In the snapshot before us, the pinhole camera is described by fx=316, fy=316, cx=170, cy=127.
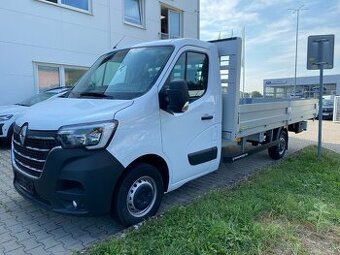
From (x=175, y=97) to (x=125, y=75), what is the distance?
89 cm

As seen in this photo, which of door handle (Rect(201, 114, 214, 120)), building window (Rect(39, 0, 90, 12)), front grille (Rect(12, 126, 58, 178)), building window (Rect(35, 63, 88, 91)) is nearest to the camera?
front grille (Rect(12, 126, 58, 178))

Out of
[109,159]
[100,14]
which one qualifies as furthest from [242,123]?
[100,14]

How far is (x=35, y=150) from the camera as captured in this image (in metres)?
3.46

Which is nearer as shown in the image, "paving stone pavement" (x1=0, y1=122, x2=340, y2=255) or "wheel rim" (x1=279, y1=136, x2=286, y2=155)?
"paving stone pavement" (x1=0, y1=122, x2=340, y2=255)

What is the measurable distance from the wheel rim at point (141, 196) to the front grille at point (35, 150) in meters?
1.02

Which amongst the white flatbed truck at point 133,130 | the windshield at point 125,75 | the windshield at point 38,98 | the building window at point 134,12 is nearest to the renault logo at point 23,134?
the white flatbed truck at point 133,130

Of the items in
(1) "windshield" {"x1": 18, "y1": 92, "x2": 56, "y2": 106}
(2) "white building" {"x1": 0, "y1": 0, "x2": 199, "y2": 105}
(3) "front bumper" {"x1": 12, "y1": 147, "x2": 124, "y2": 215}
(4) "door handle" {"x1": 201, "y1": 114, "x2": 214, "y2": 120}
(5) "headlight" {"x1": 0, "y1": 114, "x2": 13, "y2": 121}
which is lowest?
(3) "front bumper" {"x1": 12, "y1": 147, "x2": 124, "y2": 215}

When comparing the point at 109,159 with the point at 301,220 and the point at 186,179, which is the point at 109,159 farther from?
the point at 301,220

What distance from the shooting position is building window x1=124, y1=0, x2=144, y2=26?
43.5 ft

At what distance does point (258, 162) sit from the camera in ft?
23.9

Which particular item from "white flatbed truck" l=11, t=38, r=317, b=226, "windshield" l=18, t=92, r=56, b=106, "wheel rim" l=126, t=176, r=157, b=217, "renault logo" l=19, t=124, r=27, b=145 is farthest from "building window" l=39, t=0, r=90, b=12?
"wheel rim" l=126, t=176, r=157, b=217

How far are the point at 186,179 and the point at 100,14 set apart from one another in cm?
943

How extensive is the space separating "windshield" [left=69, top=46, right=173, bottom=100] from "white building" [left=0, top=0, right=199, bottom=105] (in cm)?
541

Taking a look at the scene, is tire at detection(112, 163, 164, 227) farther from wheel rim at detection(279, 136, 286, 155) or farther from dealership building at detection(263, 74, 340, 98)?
dealership building at detection(263, 74, 340, 98)
